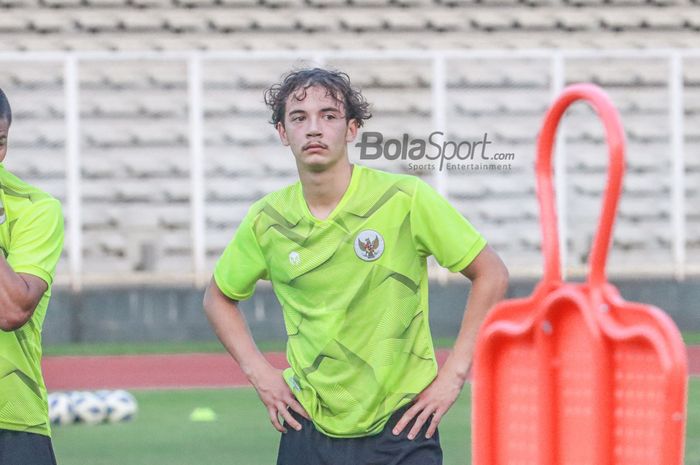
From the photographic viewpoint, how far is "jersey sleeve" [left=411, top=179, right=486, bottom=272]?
156 inches

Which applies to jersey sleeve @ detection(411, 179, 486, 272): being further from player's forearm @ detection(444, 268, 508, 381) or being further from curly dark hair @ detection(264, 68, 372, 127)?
curly dark hair @ detection(264, 68, 372, 127)

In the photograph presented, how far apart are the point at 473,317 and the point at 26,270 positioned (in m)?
1.12

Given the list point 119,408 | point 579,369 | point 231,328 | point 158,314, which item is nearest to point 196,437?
point 119,408

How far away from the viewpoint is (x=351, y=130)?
4062 millimetres

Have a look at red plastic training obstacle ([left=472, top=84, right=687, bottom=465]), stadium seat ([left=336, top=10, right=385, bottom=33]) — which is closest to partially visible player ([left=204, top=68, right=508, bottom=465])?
red plastic training obstacle ([left=472, top=84, right=687, bottom=465])

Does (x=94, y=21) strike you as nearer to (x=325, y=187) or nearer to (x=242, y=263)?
(x=242, y=263)

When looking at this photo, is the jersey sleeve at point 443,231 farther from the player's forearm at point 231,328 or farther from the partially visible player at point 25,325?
the partially visible player at point 25,325

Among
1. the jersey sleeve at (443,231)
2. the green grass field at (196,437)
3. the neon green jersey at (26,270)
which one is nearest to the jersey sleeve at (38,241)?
the neon green jersey at (26,270)

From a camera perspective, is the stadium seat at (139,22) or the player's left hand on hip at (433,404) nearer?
the player's left hand on hip at (433,404)

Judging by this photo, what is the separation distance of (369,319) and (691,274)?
11.1m

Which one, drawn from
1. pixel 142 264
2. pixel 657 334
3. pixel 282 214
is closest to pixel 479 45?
pixel 142 264

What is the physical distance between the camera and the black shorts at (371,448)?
12.8 feet

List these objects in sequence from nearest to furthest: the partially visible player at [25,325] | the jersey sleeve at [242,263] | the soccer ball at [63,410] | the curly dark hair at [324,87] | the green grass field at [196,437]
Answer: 1. the partially visible player at [25,325]
2. the curly dark hair at [324,87]
3. the jersey sleeve at [242,263]
4. the green grass field at [196,437]
5. the soccer ball at [63,410]

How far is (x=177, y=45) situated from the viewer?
635 inches
